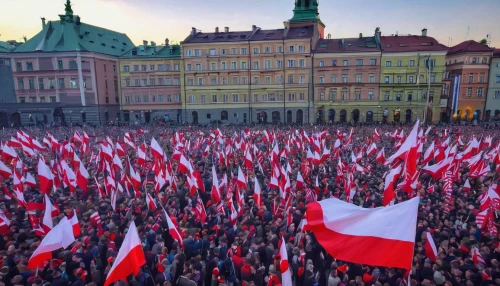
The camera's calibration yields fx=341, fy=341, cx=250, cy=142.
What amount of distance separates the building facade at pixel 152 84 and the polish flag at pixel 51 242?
44627mm

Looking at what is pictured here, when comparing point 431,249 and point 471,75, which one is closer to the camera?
point 431,249

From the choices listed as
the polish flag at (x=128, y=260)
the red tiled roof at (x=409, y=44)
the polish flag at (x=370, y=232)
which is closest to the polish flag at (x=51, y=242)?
the polish flag at (x=128, y=260)

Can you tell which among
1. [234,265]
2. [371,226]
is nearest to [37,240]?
[234,265]

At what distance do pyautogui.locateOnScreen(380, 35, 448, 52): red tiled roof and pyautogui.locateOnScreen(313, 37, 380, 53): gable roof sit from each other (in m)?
1.48

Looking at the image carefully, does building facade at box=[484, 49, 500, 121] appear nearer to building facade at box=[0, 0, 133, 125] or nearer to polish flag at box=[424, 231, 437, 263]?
polish flag at box=[424, 231, 437, 263]

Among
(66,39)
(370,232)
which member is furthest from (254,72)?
(370,232)

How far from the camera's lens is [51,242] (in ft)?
23.1

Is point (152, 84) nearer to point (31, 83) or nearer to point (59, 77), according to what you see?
point (59, 77)

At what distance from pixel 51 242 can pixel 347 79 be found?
45.1 metres

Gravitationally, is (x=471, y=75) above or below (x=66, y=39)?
below

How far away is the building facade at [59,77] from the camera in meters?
48.3

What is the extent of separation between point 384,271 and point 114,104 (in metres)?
52.2

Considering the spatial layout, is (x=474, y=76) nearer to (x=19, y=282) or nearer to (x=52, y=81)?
(x=19, y=282)

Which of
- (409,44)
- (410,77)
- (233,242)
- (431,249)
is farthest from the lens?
(410,77)
